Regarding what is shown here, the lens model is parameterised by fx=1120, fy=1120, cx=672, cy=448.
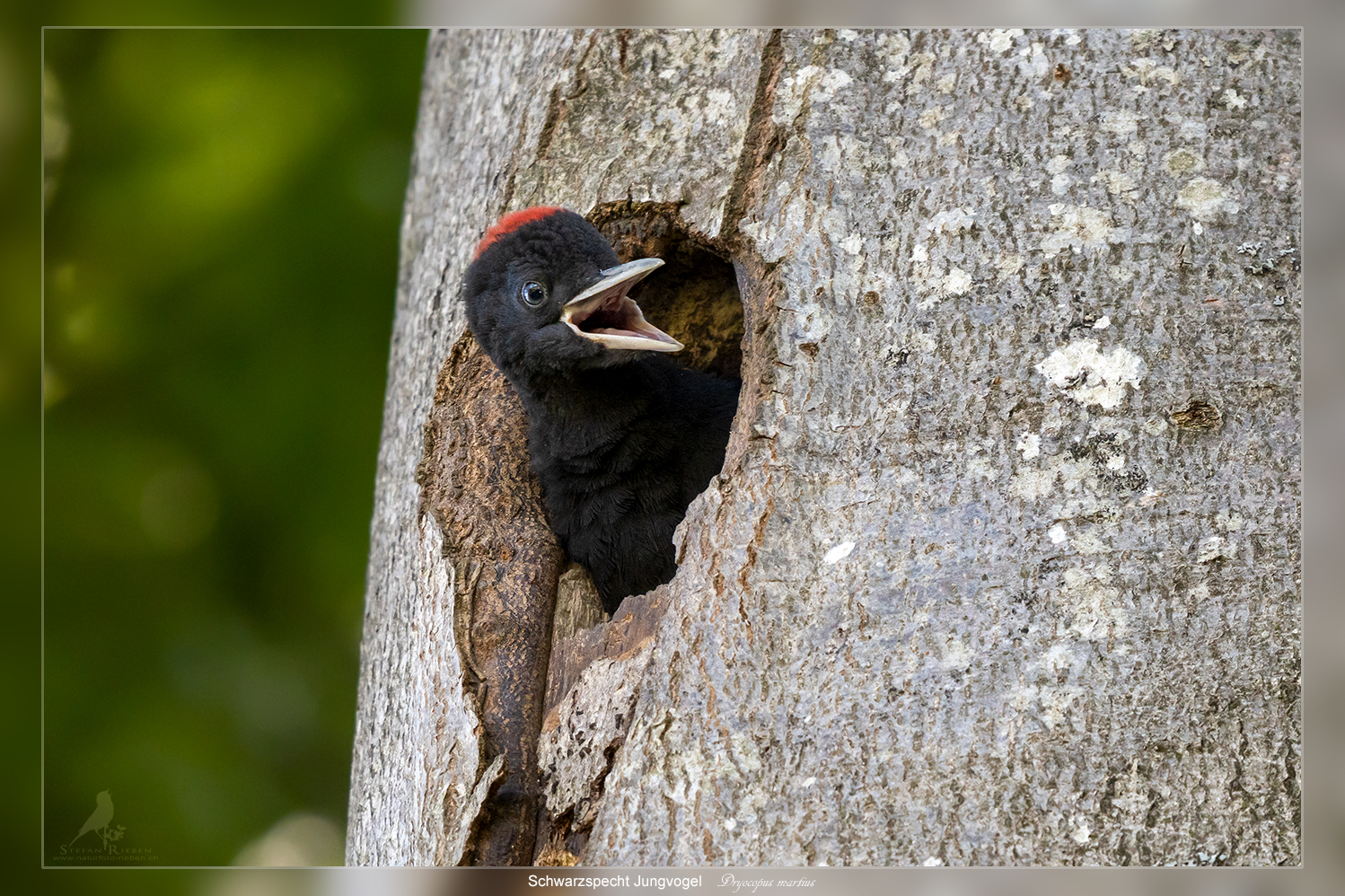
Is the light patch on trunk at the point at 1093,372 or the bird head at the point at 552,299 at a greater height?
the light patch on trunk at the point at 1093,372

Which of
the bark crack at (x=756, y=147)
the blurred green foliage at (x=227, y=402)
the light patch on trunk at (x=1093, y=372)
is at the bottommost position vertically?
the blurred green foliage at (x=227, y=402)

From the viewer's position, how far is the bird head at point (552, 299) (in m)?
2.48

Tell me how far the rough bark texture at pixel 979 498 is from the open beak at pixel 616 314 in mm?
294

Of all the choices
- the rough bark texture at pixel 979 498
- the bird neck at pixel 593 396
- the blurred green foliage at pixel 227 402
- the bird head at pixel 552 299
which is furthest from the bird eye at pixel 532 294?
the blurred green foliage at pixel 227 402

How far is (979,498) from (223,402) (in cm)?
283

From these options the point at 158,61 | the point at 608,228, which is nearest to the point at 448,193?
the point at 608,228

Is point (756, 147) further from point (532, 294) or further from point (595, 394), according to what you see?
point (595, 394)

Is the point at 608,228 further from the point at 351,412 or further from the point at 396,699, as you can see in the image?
the point at 351,412

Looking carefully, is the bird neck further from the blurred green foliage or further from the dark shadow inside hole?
the blurred green foliage

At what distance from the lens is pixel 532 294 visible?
8.90 ft

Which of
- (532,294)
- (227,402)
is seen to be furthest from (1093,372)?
(227,402)

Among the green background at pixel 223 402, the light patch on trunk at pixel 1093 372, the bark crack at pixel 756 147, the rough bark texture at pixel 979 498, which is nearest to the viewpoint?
the rough bark texture at pixel 979 498

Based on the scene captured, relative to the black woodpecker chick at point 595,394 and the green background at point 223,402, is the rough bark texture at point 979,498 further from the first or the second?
the green background at point 223,402

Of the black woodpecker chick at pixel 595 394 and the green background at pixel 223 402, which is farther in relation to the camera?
the green background at pixel 223 402
